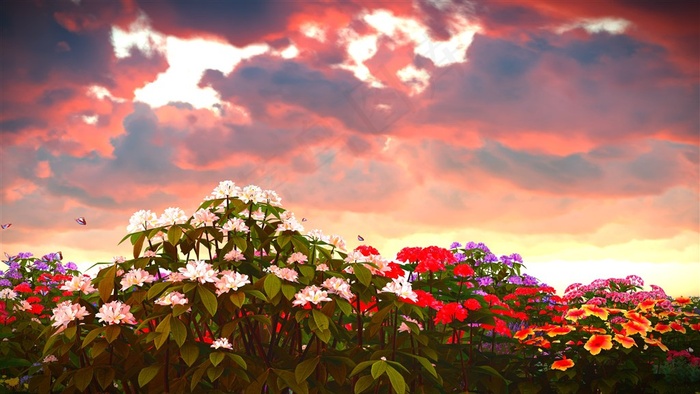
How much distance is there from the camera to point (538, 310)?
25.7 ft

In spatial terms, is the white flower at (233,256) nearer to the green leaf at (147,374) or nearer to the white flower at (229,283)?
the white flower at (229,283)

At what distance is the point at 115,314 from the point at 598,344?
3.77m

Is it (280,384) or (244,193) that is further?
(244,193)

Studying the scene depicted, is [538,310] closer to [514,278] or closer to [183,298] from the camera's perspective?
[514,278]

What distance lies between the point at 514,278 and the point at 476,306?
145 inches

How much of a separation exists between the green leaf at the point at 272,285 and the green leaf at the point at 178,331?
1.85 ft

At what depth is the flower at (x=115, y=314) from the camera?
4.25m

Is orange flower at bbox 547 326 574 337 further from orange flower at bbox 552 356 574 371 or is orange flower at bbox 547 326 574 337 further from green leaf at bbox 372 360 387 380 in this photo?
green leaf at bbox 372 360 387 380

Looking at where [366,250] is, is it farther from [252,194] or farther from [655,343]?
[655,343]

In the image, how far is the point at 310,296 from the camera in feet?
14.0

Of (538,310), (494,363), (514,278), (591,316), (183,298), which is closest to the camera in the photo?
(183,298)

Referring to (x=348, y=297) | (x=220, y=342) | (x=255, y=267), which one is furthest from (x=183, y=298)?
(x=348, y=297)

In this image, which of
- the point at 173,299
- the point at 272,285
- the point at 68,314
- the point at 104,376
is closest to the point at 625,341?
the point at 272,285

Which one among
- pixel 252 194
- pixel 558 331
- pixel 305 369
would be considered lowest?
pixel 305 369
